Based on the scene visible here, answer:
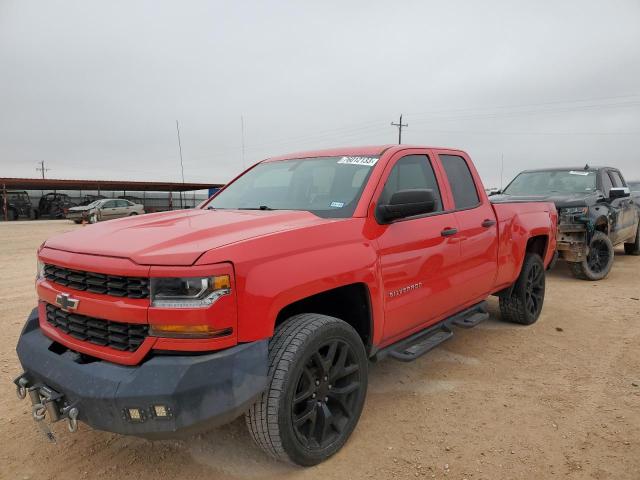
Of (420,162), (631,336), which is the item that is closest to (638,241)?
(631,336)

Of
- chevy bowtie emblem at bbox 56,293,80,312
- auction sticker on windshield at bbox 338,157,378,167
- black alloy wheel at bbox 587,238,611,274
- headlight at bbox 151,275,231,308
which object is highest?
auction sticker on windshield at bbox 338,157,378,167

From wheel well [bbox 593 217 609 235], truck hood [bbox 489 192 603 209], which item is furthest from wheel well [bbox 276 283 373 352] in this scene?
wheel well [bbox 593 217 609 235]

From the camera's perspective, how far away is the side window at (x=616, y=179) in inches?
332

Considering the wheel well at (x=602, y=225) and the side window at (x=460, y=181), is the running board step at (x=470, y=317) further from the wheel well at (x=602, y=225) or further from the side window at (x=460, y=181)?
the wheel well at (x=602, y=225)

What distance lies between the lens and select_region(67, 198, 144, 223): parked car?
74.9ft

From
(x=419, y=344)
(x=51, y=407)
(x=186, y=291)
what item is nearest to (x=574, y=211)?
(x=419, y=344)

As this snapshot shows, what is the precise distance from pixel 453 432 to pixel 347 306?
3.42 ft

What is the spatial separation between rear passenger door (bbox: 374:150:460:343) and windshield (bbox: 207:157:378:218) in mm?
214

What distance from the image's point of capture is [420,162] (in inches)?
139

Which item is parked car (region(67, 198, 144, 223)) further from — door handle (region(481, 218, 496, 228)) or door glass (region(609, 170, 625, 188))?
door handle (region(481, 218, 496, 228))

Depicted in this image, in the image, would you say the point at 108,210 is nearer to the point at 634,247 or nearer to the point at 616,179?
the point at 616,179

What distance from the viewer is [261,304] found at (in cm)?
209

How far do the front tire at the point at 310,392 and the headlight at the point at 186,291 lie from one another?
1.52 ft

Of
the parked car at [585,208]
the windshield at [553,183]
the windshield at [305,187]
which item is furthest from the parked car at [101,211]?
the windshield at [305,187]
